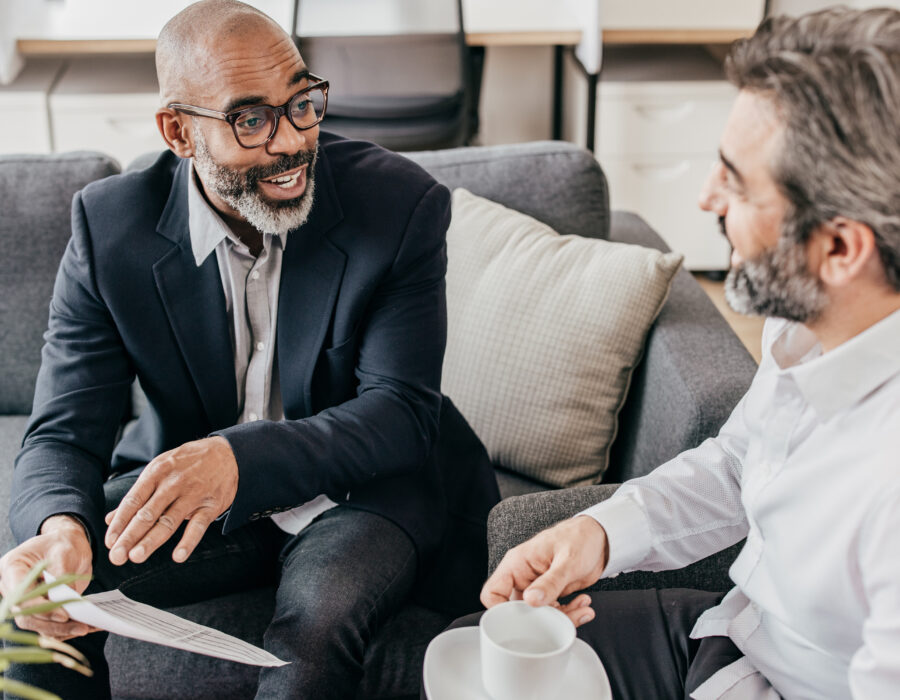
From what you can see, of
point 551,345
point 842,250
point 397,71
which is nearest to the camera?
point 842,250

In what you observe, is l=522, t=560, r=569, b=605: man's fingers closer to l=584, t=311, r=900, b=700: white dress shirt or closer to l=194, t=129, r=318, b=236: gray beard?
l=584, t=311, r=900, b=700: white dress shirt

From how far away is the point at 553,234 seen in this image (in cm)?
166

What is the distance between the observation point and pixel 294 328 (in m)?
1.29

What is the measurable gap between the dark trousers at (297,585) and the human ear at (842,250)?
67 centimetres

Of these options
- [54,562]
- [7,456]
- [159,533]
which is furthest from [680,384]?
[7,456]

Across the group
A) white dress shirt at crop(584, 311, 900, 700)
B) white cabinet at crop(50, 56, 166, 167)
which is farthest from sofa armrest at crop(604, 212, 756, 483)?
white cabinet at crop(50, 56, 166, 167)

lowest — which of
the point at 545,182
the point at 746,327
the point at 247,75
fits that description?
the point at 746,327

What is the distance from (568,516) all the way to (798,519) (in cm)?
33

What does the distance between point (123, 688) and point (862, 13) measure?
118cm

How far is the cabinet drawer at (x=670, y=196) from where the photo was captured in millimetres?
3049

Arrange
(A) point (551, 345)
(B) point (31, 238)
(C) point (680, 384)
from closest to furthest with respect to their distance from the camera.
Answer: (C) point (680, 384)
(A) point (551, 345)
(B) point (31, 238)

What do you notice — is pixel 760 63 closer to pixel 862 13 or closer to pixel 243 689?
pixel 862 13

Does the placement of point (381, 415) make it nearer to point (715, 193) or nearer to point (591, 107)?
point (715, 193)

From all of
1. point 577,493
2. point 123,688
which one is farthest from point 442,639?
point 123,688
